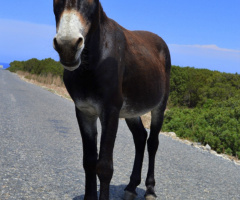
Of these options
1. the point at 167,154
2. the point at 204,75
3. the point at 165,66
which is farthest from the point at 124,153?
the point at 204,75

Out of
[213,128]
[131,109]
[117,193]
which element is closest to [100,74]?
[131,109]

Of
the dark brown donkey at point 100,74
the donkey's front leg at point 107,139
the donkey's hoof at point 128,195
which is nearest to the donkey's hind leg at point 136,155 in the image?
the donkey's hoof at point 128,195

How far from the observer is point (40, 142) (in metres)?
6.89

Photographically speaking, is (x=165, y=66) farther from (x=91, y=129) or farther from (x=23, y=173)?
(x=23, y=173)

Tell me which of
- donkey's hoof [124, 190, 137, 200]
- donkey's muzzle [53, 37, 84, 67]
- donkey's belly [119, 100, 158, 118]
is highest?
donkey's muzzle [53, 37, 84, 67]

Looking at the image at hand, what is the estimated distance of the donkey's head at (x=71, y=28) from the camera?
2061mm

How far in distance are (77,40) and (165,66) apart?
2.41 meters

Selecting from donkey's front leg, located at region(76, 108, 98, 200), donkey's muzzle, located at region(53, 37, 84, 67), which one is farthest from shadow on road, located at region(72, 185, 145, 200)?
donkey's muzzle, located at region(53, 37, 84, 67)

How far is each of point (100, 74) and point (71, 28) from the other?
54 cm

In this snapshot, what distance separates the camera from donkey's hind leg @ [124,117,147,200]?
3.86m

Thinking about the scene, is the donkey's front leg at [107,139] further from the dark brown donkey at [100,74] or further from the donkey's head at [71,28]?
the donkey's head at [71,28]

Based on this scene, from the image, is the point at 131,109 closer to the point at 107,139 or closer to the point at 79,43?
the point at 107,139

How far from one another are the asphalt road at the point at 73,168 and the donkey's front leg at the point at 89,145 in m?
0.87

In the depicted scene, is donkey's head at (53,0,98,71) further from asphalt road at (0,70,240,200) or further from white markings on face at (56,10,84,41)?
asphalt road at (0,70,240,200)
